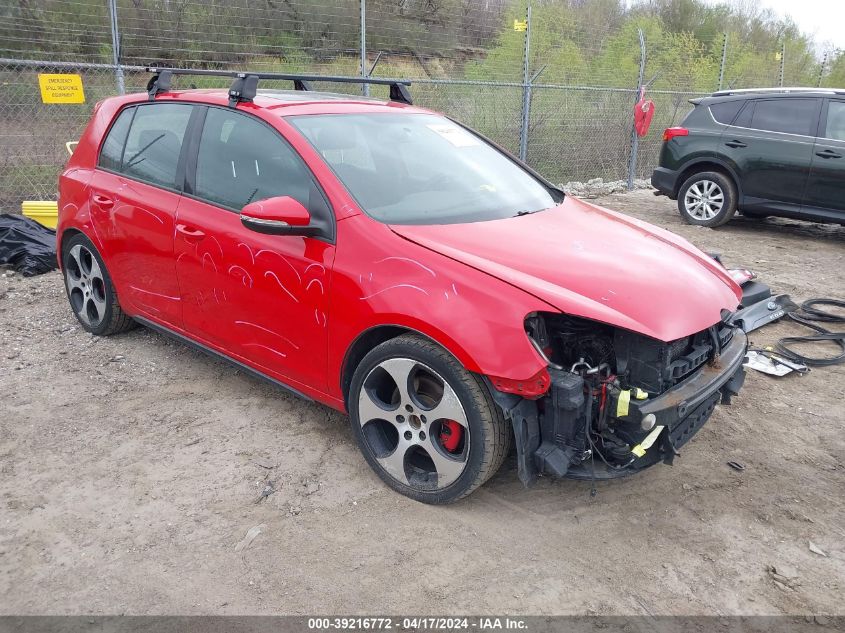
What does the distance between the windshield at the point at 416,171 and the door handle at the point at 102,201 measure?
1.55 m

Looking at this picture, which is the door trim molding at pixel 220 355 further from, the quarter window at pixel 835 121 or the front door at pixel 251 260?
the quarter window at pixel 835 121

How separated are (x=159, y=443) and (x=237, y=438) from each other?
15.2 inches

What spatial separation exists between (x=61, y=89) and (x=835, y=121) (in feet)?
28.0

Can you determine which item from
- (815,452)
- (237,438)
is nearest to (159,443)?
(237,438)

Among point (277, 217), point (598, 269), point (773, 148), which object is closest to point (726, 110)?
point (773, 148)

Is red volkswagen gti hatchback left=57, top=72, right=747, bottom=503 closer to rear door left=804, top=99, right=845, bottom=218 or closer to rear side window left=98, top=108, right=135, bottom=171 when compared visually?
rear side window left=98, top=108, right=135, bottom=171

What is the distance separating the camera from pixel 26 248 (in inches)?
249

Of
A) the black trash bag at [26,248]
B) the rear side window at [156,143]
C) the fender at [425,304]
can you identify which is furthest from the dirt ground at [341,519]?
the black trash bag at [26,248]

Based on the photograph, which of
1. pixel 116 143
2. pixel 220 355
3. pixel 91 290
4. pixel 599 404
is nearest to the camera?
pixel 599 404

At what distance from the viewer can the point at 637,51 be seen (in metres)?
14.7

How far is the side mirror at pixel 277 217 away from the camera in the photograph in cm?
299

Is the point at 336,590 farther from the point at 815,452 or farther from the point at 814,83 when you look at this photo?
the point at 814,83

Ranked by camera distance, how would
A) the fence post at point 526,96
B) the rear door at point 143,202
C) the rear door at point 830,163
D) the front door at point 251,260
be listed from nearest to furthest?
the front door at point 251,260
the rear door at point 143,202
the rear door at point 830,163
the fence post at point 526,96

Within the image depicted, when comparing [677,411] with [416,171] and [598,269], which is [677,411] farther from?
[416,171]
